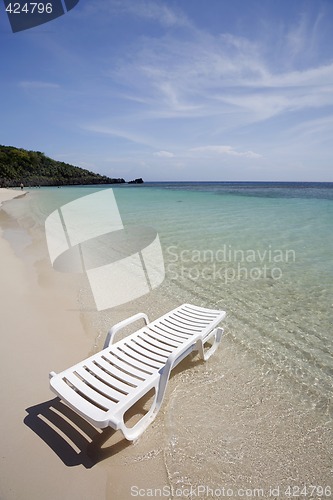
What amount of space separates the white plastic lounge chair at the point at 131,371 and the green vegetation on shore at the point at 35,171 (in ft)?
235

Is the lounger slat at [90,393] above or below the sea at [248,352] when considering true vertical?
above

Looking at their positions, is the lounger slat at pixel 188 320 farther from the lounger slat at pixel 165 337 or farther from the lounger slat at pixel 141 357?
the lounger slat at pixel 141 357

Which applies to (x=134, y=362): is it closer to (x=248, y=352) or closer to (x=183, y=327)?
(x=183, y=327)

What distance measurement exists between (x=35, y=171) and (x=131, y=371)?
9974 centimetres

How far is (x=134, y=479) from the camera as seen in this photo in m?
2.09

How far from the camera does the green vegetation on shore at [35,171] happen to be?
242 feet

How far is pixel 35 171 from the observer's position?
88.8 meters

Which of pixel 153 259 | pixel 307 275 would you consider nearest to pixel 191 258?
pixel 153 259

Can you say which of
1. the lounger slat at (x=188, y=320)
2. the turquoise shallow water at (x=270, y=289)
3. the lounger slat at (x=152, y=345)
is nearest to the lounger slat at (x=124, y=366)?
the lounger slat at (x=152, y=345)

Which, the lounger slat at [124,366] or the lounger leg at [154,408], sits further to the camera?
the lounger slat at [124,366]

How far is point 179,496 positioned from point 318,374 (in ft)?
7.33

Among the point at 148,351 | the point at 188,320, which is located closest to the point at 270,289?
the point at 188,320

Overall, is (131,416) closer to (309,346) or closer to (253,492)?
(253,492)

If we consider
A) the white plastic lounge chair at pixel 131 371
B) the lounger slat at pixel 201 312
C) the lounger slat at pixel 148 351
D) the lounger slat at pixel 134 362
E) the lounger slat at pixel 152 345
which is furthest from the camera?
the lounger slat at pixel 201 312
